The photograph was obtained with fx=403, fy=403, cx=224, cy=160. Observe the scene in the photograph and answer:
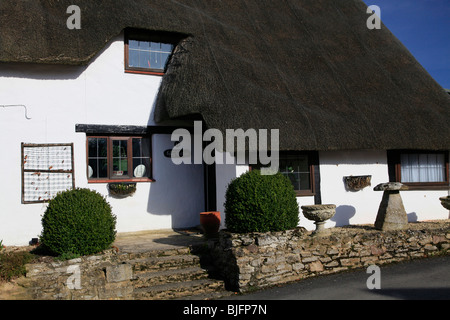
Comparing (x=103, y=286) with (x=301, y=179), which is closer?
(x=103, y=286)

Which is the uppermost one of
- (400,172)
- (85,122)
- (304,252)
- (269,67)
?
(269,67)

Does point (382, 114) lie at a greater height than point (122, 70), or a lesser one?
lesser

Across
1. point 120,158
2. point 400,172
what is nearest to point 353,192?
point 400,172

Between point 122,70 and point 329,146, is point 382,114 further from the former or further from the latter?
point 122,70

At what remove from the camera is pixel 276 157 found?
913 centimetres

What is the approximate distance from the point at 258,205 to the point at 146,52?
5165 mm

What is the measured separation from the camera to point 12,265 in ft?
19.4

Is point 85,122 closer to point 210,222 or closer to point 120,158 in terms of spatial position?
point 120,158

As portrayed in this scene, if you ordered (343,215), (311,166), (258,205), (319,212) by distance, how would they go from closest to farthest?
(258,205) → (319,212) → (311,166) → (343,215)

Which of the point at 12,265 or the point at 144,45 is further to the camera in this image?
the point at 144,45

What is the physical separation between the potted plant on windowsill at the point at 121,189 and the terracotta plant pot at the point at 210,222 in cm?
193
